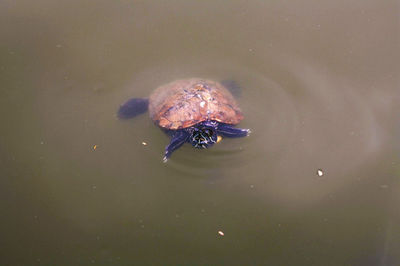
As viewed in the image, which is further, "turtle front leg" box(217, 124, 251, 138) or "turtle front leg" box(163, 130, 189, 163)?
"turtle front leg" box(217, 124, 251, 138)

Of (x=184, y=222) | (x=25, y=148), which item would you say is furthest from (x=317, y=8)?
(x=25, y=148)

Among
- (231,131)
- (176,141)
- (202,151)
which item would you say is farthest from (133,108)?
(231,131)

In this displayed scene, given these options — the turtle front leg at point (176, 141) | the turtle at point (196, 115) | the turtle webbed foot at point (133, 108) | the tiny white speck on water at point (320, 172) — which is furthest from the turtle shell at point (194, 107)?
the tiny white speck on water at point (320, 172)

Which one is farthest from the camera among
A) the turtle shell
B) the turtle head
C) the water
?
the turtle shell

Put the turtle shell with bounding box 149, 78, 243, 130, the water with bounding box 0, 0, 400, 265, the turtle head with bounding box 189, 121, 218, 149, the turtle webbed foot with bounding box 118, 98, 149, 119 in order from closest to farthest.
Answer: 1. the water with bounding box 0, 0, 400, 265
2. the turtle head with bounding box 189, 121, 218, 149
3. the turtle shell with bounding box 149, 78, 243, 130
4. the turtle webbed foot with bounding box 118, 98, 149, 119

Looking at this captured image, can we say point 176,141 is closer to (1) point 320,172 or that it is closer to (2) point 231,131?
(2) point 231,131

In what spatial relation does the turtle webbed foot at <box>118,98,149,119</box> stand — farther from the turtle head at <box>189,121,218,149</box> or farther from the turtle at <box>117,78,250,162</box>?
the turtle head at <box>189,121,218,149</box>

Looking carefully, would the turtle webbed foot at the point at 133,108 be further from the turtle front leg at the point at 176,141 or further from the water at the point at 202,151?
the turtle front leg at the point at 176,141

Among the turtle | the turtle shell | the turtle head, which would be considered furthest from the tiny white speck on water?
the turtle head
